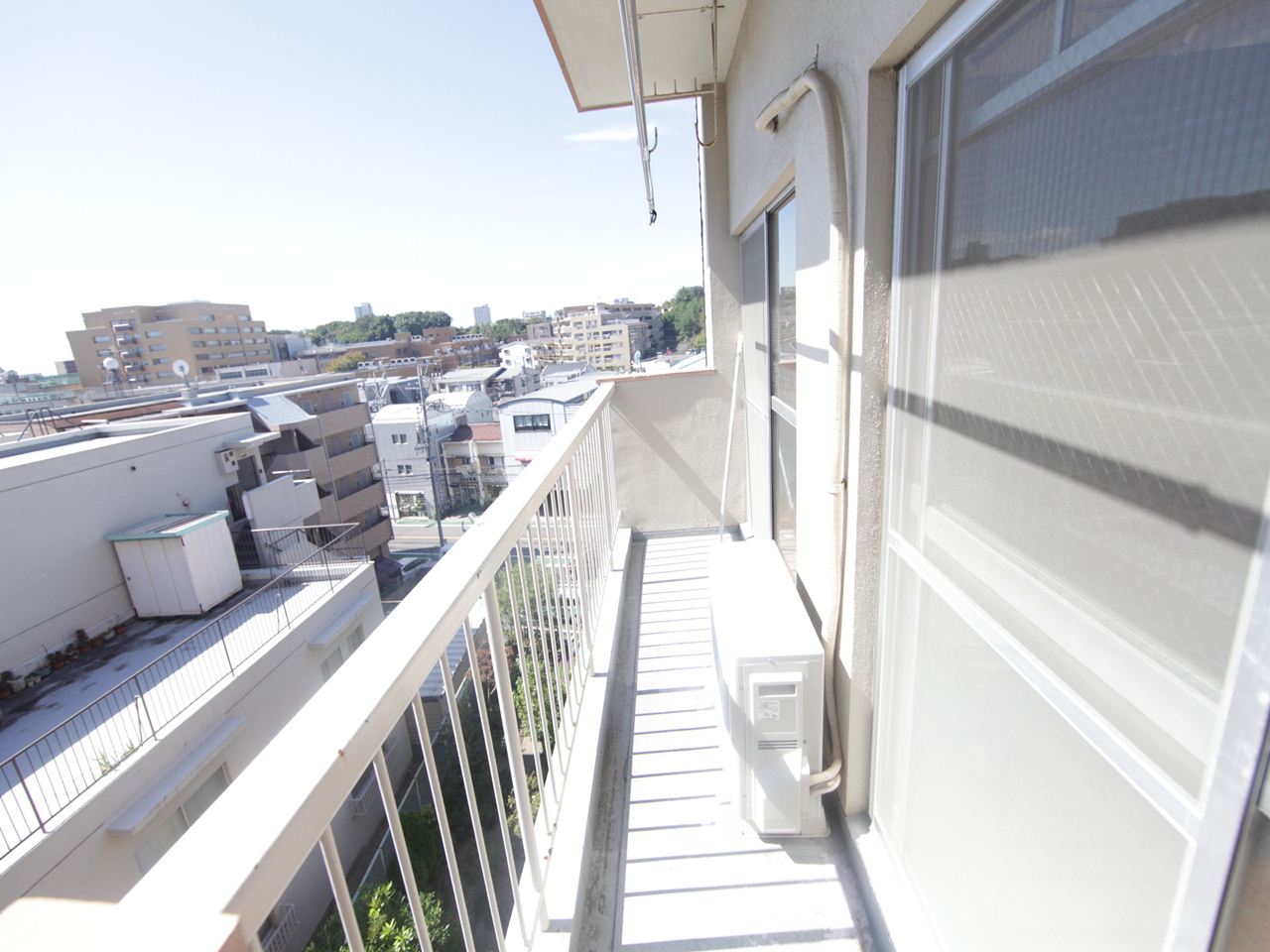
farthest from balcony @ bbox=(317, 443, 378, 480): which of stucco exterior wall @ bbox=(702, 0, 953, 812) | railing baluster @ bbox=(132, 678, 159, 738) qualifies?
stucco exterior wall @ bbox=(702, 0, 953, 812)

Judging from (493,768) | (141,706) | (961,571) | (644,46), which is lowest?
(141,706)

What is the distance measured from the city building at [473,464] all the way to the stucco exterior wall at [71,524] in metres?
16.8

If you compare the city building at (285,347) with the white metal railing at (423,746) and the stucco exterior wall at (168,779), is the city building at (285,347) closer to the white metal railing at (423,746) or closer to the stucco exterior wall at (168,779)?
the stucco exterior wall at (168,779)

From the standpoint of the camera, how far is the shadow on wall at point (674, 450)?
3803 millimetres

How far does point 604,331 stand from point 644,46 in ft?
162

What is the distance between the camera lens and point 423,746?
77cm

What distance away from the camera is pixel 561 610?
1.88 meters

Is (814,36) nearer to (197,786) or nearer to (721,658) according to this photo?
(721,658)

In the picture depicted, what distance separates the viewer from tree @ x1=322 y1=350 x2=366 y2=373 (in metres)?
48.0

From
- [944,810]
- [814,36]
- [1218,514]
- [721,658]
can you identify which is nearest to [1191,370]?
[1218,514]

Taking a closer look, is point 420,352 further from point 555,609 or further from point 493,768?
point 493,768

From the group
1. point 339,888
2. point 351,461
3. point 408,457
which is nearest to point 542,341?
point 408,457

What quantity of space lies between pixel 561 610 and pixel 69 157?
2748 centimetres

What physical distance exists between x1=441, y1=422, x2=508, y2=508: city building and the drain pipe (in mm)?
26507
